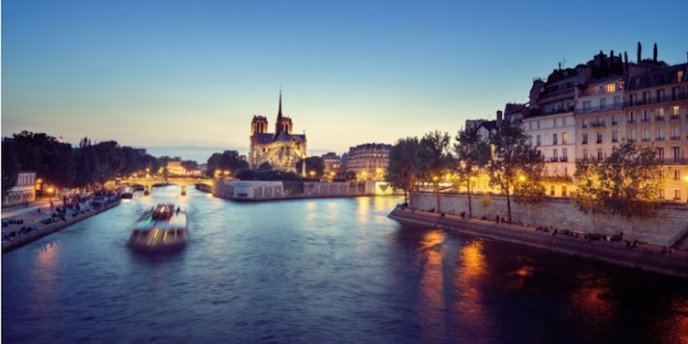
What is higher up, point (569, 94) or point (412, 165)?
point (569, 94)

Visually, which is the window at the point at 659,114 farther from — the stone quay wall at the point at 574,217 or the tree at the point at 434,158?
the tree at the point at 434,158

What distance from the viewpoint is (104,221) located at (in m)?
63.9

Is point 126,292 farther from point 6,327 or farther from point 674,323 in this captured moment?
point 674,323

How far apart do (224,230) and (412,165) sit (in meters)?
→ 26.9

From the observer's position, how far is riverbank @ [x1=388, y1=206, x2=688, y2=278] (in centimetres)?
3060

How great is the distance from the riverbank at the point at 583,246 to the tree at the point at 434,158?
24.2 feet

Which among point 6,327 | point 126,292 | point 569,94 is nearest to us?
point 6,327

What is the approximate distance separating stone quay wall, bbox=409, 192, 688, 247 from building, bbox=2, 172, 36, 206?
180 feet

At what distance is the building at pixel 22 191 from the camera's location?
219 ft

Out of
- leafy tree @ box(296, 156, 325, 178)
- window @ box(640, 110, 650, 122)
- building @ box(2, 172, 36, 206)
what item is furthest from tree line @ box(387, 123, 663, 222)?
leafy tree @ box(296, 156, 325, 178)

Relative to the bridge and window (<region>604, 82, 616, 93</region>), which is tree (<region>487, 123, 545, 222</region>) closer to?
window (<region>604, 82, 616, 93</region>)

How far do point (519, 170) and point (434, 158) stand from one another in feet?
55.8

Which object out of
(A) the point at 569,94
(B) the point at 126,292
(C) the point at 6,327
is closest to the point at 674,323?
(B) the point at 126,292

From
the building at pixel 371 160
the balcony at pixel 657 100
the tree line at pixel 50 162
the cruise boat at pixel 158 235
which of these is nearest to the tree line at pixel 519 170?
the balcony at pixel 657 100
